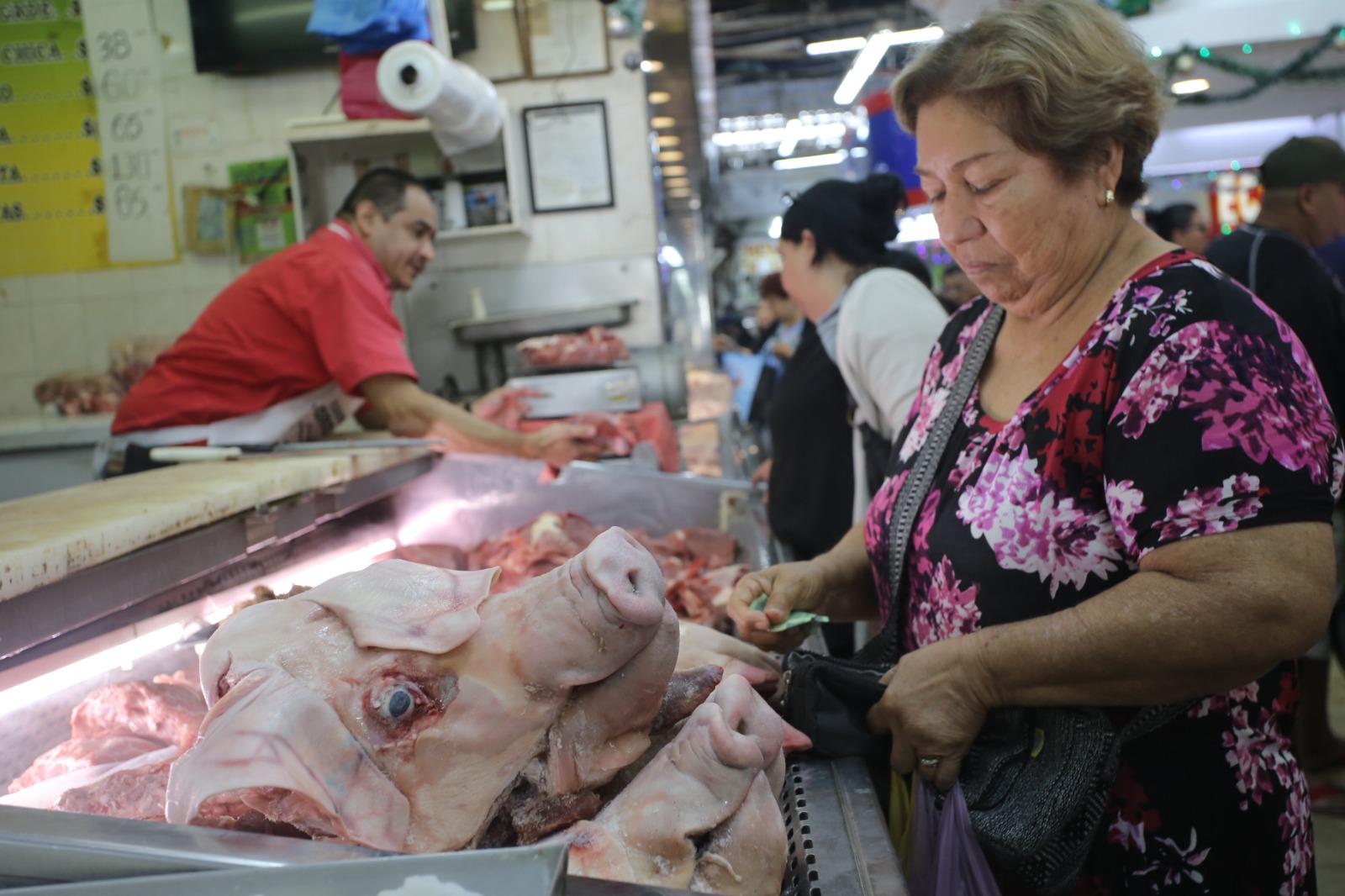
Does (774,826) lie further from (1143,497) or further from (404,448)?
(404,448)

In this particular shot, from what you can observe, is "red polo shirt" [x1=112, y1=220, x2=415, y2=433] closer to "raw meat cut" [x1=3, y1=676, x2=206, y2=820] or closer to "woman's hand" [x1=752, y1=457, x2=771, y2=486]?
"woman's hand" [x1=752, y1=457, x2=771, y2=486]

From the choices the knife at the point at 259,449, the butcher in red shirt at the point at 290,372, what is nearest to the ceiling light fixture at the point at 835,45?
the butcher in red shirt at the point at 290,372

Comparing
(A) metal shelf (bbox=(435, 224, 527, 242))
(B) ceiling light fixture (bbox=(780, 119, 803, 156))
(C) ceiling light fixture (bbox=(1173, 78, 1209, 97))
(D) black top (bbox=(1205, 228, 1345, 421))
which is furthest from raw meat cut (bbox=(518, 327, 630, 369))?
(B) ceiling light fixture (bbox=(780, 119, 803, 156))

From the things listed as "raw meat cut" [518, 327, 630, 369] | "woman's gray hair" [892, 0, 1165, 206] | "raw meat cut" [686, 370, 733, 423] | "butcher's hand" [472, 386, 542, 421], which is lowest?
"raw meat cut" [686, 370, 733, 423]

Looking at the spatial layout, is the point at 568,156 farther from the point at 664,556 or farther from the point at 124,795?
the point at 124,795

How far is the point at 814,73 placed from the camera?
16.1 meters

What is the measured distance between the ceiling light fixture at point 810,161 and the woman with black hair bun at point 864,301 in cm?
2032

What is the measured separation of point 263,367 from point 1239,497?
3.27 m

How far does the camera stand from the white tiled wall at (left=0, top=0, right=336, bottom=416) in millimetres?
5883

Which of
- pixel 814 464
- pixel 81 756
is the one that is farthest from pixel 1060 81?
pixel 814 464

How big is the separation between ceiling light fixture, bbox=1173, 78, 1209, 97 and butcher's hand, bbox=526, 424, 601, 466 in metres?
8.70

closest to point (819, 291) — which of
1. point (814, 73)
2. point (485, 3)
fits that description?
point (485, 3)

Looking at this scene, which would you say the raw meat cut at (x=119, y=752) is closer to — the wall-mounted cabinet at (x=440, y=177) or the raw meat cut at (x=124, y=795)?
the raw meat cut at (x=124, y=795)

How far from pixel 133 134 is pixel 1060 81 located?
5954 millimetres
